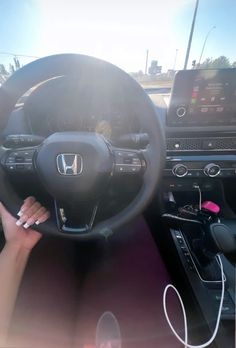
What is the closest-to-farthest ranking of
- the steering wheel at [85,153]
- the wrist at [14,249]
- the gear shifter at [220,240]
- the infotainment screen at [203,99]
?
the steering wheel at [85,153], the gear shifter at [220,240], the wrist at [14,249], the infotainment screen at [203,99]

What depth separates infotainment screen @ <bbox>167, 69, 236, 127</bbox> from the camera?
1.36 metres

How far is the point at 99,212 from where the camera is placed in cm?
102

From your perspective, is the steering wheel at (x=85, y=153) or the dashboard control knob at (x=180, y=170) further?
the dashboard control knob at (x=180, y=170)

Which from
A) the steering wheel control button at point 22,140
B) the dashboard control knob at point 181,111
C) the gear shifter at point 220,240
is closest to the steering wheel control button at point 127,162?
the steering wheel control button at point 22,140

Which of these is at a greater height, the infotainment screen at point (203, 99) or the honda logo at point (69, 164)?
the infotainment screen at point (203, 99)

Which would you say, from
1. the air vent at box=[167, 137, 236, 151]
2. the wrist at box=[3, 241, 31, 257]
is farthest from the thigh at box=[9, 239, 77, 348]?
the air vent at box=[167, 137, 236, 151]

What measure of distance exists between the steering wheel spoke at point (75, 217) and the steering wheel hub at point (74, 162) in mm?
90

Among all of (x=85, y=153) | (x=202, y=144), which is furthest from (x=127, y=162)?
(x=202, y=144)

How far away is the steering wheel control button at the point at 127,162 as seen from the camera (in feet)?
2.90

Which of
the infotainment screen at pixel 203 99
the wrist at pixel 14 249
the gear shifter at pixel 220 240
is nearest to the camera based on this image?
the gear shifter at pixel 220 240

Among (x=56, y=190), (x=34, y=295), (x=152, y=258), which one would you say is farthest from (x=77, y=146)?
(x=152, y=258)

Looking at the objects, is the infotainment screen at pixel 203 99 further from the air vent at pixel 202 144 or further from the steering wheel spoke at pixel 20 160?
the steering wheel spoke at pixel 20 160

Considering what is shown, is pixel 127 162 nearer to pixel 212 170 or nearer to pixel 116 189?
pixel 116 189

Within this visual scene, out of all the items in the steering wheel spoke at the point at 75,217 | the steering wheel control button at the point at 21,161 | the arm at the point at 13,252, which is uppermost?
the steering wheel control button at the point at 21,161
